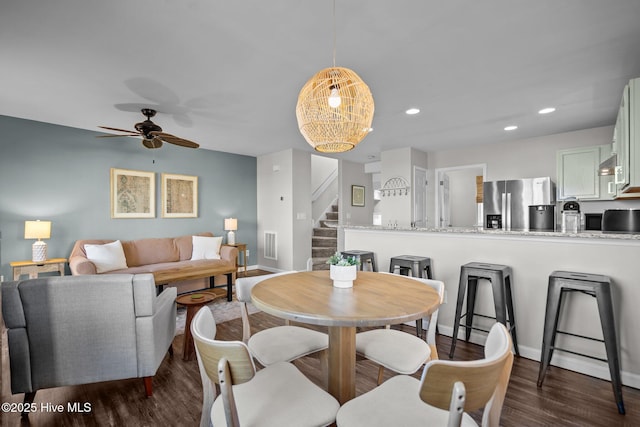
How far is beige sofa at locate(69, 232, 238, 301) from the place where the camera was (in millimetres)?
3871

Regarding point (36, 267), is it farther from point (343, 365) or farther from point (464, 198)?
point (464, 198)

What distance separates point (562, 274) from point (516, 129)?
2943mm

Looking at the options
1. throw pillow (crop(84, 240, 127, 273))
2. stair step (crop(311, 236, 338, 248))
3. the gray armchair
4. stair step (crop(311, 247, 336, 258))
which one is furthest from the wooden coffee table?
stair step (crop(311, 236, 338, 248))

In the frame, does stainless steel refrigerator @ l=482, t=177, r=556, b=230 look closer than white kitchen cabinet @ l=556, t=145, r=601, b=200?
No

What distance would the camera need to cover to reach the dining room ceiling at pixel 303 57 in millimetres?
1892

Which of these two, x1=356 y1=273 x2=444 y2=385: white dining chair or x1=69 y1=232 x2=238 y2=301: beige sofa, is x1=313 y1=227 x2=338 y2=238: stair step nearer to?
x1=69 y1=232 x2=238 y2=301: beige sofa

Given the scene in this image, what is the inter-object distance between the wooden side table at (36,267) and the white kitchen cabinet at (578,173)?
7.08m

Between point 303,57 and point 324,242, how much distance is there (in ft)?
14.6

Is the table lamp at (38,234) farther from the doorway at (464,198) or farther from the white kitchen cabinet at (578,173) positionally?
the doorway at (464,198)

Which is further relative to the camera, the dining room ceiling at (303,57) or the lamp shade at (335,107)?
the dining room ceiling at (303,57)

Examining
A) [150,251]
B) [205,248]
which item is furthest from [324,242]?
[150,251]

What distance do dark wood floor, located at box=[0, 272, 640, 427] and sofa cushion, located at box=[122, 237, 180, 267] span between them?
6.94 feet

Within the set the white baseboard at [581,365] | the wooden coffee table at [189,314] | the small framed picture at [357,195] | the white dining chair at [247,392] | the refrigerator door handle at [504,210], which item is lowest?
the white baseboard at [581,365]

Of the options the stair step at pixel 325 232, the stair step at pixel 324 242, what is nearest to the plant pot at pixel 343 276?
the stair step at pixel 324 242
